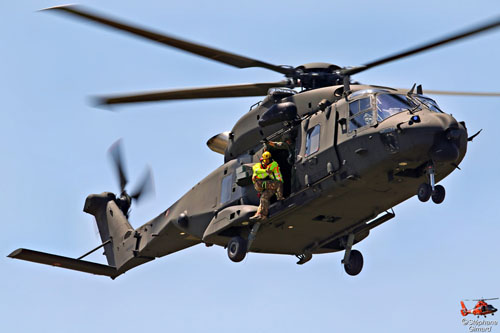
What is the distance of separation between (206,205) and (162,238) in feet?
7.41

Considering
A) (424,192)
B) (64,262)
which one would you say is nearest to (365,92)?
(424,192)

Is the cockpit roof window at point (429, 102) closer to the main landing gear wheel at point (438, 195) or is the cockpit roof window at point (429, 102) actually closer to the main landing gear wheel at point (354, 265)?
the main landing gear wheel at point (438, 195)

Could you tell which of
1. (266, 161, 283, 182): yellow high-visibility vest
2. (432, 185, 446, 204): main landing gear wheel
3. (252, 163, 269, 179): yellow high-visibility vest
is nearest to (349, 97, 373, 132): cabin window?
(432, 185, 446, 204): main landing gear wheel

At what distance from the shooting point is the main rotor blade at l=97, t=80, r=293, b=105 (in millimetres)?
21359

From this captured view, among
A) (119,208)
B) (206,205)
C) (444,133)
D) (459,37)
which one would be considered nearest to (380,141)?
(444,133)

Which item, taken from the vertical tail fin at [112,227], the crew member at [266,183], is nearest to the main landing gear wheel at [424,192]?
the crew member at [266,183]

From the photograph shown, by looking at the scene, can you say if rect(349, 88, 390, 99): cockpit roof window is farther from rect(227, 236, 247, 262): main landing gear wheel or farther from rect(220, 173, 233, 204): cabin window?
rect(227, 236, 247, 262): main landing gear wheel

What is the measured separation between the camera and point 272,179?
70.2ft

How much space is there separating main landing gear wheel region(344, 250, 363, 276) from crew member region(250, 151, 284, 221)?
2.73 m

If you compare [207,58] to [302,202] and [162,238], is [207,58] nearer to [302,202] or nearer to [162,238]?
[302,202]

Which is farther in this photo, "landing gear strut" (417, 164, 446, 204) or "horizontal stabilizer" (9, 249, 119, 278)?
"horizontal stabilizer" (9, 249, 119, 278)

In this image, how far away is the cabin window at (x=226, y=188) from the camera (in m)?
23.0

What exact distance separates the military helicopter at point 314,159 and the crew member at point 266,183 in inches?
8.0

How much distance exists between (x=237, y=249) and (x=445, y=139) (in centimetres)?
568
